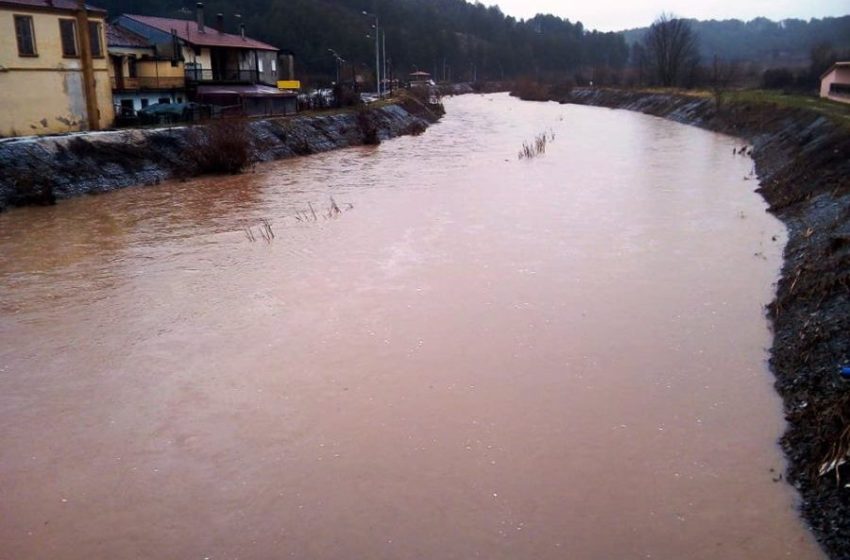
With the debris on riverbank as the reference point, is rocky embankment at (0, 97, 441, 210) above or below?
above

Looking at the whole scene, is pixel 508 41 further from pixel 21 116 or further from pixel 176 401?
pixel 176 401

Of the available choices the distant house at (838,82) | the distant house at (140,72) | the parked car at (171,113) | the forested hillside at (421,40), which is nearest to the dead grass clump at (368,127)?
the parked car at (171,113)

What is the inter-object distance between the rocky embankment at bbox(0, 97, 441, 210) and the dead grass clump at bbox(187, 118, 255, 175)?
6 cm

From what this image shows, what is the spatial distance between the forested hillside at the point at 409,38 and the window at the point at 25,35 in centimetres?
2869

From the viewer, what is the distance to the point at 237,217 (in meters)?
21.2

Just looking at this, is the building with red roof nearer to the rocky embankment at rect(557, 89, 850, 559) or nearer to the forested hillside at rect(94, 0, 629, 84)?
the forested hillside at rect(94, 0, 629, 84)

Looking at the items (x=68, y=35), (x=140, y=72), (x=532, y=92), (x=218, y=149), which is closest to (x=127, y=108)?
(x=140, y=72)

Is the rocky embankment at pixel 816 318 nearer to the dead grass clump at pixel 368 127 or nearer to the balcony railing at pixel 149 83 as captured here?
the dead grass clump at pixel 368 127

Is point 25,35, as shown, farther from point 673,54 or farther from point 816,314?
point 673,54

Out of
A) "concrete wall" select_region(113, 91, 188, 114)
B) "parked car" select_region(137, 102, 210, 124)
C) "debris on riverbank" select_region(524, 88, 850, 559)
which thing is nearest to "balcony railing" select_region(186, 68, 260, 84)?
"concrete wall" select_region(113, 91, 188, 114)

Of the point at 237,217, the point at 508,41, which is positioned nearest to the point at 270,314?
the point at 237,217

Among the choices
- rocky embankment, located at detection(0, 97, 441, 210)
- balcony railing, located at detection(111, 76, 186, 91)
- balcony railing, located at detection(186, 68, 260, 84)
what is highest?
balcony railing, located at detection(186, 68, 260, 84)

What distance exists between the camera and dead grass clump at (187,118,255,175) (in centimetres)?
2827

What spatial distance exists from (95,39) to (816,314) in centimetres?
2789
